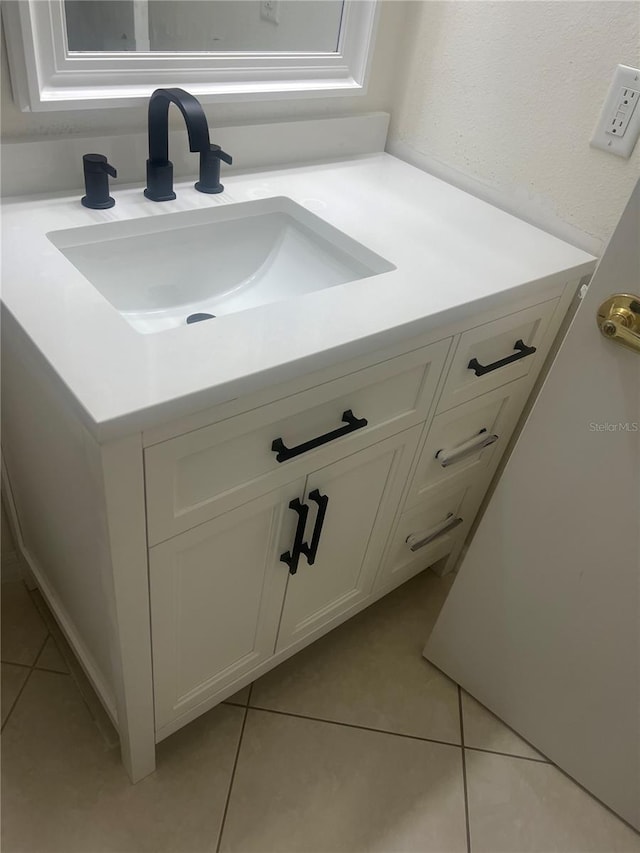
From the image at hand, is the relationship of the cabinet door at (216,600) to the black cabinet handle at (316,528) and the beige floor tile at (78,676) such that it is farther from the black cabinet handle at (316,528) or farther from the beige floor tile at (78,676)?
the beige floor tile at (78,676)

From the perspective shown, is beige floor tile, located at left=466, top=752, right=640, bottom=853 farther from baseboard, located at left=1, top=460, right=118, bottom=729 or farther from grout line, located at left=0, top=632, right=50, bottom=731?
grout line, located at left=0, top=632, right=50, bottom=731

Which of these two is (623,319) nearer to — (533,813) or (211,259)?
(211,259)

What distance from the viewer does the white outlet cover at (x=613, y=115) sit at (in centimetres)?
106

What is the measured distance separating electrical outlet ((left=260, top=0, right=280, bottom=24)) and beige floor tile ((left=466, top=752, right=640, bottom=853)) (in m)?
1.49

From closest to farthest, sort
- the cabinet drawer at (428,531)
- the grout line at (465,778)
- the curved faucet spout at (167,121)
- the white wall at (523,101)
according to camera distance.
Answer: the curved faucet spout at (167,121), the white wall at (523,101), the grout line at (465,778), the cabinet drawer at (428,531)

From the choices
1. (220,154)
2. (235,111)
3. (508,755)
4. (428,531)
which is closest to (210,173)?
(220,154)

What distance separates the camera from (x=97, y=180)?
3.33 feet

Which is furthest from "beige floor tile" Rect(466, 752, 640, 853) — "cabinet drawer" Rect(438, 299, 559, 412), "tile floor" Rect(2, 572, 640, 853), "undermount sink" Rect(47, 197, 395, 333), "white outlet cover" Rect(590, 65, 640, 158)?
"white outlet cover" Rect(590, 65, 640, 158)

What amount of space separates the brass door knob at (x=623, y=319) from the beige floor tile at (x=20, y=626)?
4.14 feet

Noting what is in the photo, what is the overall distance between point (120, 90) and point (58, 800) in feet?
4.06

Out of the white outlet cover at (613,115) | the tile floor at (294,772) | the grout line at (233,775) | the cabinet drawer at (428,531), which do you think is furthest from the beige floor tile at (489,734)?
the white outlet cover at (613,115)

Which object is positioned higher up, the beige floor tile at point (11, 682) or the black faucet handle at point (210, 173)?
the black faucet handle at point (210, 173)

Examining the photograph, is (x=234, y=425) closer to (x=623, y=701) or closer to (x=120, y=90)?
(x=120, y=90)

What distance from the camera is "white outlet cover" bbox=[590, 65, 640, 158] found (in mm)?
1060
